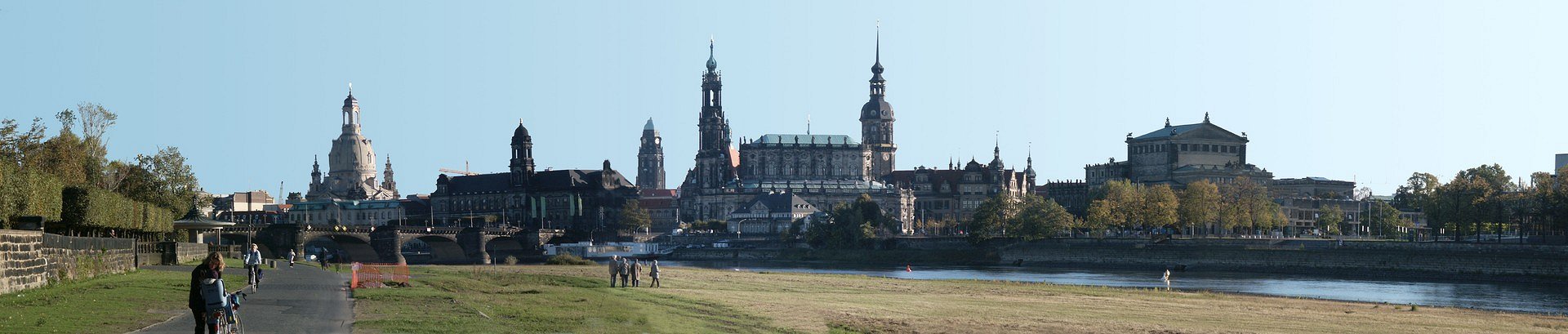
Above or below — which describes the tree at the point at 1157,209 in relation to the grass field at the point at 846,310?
above

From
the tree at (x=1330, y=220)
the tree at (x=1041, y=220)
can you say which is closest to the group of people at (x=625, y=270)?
the tree at (x=1041, y=220)

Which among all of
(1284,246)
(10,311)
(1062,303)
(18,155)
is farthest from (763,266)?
(10,311)

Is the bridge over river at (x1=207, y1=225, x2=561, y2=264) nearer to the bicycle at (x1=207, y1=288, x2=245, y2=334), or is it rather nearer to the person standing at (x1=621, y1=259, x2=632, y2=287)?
the person standing at (x1=621, y1=259, x2=632, y2=287)

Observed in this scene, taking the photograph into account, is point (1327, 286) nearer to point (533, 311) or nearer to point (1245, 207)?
point (1245, 207)

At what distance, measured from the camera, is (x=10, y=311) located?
34125 millimetres

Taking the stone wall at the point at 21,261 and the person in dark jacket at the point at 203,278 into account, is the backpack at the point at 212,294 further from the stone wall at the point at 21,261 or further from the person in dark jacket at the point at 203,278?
the stone wall at the point at 21,261

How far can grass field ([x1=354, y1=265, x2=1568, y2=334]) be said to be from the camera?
39.3m

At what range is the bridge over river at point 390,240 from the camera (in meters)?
138

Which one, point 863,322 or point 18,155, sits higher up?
point 18,155

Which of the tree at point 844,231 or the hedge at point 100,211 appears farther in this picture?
the tree at point 844,231

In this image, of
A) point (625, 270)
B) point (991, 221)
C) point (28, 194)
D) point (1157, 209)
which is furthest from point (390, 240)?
point (28, 194)

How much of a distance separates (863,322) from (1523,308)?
39263 millimetres

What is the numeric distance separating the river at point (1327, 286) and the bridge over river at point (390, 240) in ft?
149

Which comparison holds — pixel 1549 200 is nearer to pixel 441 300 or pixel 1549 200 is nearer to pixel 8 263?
pixel 441 300
